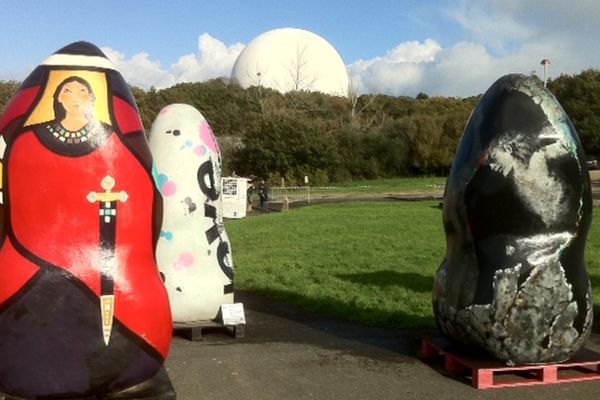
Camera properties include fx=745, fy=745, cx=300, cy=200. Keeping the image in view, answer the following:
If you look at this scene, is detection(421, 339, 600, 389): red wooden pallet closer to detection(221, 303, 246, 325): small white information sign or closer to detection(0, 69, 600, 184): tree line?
detection(221, 303, 246, 325): small white information sign

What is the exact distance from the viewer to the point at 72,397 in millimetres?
5184

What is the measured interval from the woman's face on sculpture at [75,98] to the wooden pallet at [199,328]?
3827 mm

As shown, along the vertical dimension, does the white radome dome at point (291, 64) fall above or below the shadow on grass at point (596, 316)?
above

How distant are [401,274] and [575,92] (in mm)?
38231

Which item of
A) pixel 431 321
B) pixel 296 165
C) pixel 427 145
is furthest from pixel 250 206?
pixel 431 321

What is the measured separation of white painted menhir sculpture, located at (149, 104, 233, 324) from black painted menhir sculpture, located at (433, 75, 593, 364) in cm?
310

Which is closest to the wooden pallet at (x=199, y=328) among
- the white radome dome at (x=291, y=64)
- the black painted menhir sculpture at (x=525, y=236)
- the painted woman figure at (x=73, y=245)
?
the black painted menhir sculpture at (x=525, y=236)

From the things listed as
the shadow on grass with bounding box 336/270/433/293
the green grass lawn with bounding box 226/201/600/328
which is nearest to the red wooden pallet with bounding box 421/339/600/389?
the green grass lawn with bounding box 226/201/600/328

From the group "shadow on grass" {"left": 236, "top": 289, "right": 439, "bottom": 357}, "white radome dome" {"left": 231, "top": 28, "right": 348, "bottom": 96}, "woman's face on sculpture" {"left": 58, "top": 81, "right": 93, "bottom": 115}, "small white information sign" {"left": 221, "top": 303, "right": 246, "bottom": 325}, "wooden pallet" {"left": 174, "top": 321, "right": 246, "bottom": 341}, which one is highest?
"white radome dome" {"left": 231, "top": 28, "right": 348, "bottom": 96}

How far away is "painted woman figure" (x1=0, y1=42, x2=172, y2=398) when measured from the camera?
16.8 ft

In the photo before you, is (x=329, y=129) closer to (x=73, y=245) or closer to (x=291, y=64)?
(x=291, y=64)

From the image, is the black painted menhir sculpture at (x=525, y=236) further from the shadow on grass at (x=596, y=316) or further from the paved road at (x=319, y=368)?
the shadow on grass at (x=596, y=316)

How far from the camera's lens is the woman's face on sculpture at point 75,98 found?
5320mm

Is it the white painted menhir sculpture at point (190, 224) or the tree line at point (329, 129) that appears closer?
the white painted menhir sculpture at point (190, 224)
